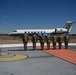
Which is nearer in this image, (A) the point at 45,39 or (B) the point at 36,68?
(B) the point at 36,68

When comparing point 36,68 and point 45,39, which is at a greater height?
point 45,39

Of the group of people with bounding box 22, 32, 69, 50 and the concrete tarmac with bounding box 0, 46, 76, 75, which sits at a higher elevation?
the group of people with bounding box 22, 32, 69, 50

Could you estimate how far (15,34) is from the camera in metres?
55.2

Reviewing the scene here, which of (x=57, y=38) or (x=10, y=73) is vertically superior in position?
(x=57, y=38)

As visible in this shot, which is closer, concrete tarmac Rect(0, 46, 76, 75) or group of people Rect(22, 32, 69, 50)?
concrete tarmac Rect(0, 46, 76, 75)

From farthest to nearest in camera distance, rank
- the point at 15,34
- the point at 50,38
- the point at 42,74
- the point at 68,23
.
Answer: the point at 68,23 < the point at 15,34 < the point at 50,38 < the point at 42,74

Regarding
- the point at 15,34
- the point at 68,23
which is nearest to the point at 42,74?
the point at 15,34

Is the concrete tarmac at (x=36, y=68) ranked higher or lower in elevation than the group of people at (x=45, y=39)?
lower

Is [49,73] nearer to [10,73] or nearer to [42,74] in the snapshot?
[42,74]

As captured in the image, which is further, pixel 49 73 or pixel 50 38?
pixel 50 38

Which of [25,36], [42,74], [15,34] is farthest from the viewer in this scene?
[15,34]

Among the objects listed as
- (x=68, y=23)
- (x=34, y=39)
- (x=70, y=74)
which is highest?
(x=68, y=23)

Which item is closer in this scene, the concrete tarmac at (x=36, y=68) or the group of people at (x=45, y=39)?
the concrete tarmac at (x=36, y=68)

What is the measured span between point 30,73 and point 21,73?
A: 14.4 inches
